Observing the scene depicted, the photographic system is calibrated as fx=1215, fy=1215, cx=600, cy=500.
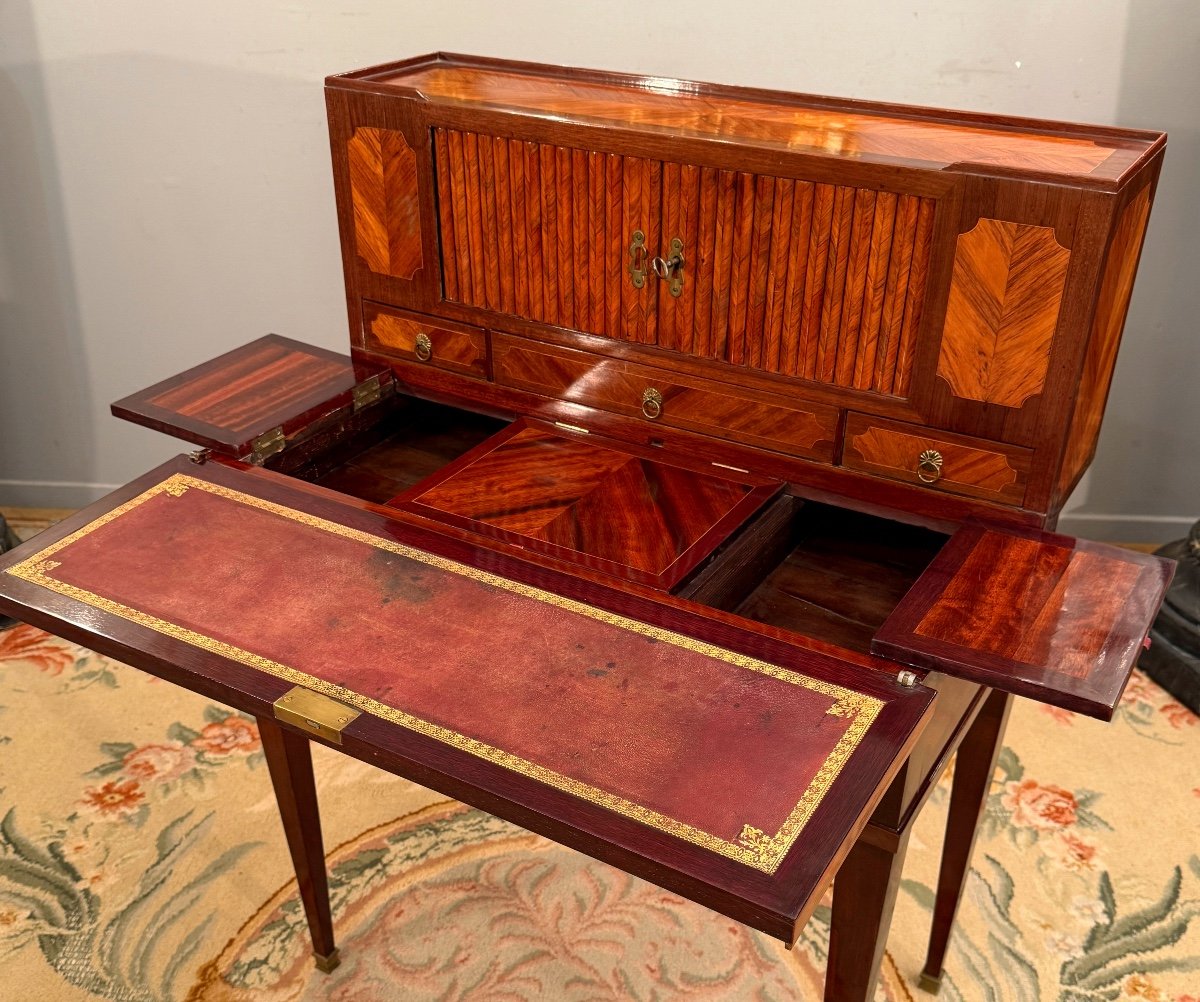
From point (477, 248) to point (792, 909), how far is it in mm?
1115

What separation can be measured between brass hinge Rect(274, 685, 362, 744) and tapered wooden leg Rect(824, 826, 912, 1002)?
62cm

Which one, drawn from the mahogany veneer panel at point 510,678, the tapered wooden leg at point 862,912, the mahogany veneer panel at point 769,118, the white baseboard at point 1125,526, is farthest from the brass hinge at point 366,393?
the white baseboard at point 1125,526

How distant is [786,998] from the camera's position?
6.66 feet

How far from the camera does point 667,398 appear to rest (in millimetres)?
1737

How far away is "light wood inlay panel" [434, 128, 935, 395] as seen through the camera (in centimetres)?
151

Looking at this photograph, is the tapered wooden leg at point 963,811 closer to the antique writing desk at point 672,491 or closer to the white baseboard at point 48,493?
the antique writing desk at point 672,491

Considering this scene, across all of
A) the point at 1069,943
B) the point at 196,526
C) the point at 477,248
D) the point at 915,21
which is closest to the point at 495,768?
the point at 196,526

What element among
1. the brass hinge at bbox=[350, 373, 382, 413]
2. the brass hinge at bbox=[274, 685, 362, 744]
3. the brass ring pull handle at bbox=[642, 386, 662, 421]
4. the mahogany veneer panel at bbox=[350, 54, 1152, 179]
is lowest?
the brass hinge at bbox=[274, 685, 362, 744]

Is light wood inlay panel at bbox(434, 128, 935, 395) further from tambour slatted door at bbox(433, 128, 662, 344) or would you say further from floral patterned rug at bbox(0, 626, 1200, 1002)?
floral patterned rug at bbox(0, 626, 1200, 1002)

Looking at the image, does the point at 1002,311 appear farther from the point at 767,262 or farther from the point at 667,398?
the point at 667,398

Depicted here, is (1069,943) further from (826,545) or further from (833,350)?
(833,350)

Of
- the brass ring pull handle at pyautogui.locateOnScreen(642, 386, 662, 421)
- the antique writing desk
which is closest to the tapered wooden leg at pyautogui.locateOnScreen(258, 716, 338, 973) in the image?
the antique writing desk

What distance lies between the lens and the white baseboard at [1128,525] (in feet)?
10.0

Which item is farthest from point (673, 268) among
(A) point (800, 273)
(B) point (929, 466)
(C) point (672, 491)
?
(B) point (929, 466)
